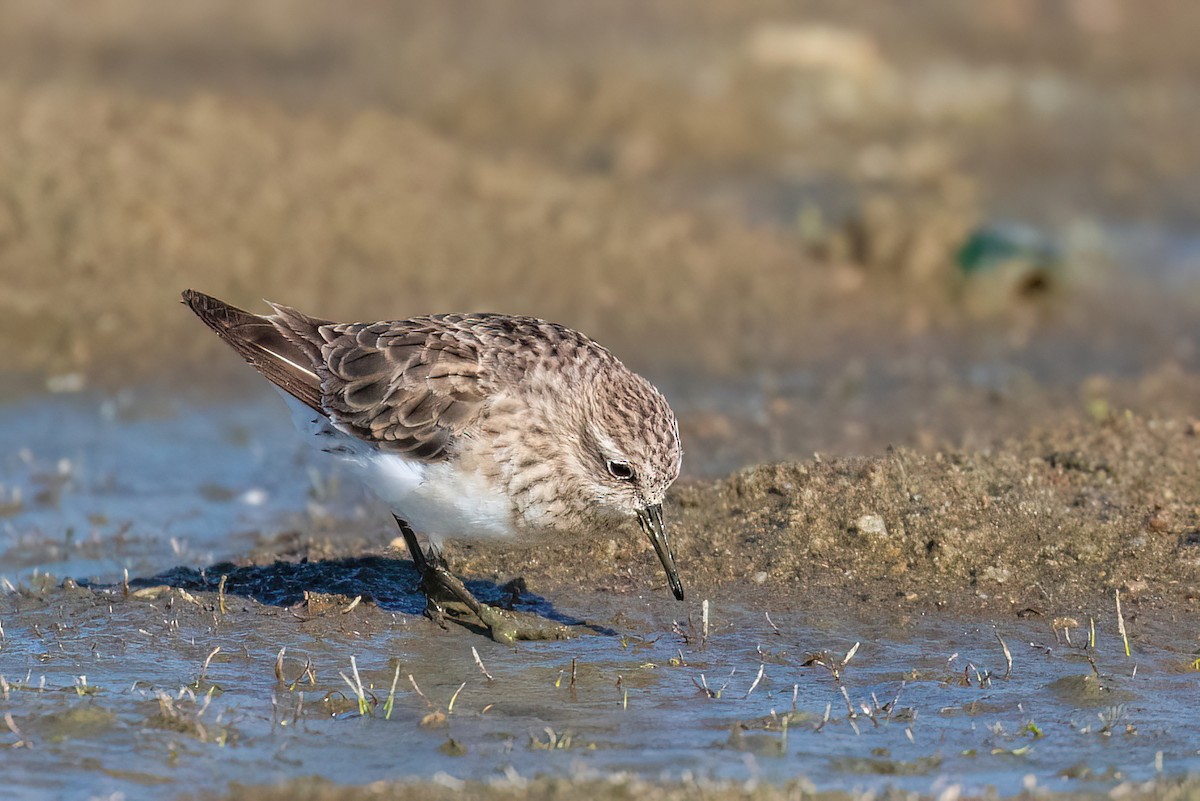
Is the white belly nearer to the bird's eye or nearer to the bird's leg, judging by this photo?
the bird's leg

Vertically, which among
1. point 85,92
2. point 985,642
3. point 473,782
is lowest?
point 473,782

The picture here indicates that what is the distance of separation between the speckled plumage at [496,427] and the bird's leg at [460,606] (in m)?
0.29

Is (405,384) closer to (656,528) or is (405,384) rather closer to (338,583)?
(338,583)

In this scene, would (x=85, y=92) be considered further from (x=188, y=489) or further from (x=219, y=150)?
(x=188, y=489)

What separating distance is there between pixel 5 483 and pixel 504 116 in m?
9.71

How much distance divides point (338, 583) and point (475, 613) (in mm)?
952

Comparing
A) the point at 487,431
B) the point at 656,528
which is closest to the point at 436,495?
the point at 487,431

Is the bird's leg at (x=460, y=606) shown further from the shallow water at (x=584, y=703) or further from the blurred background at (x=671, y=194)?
the blurred background at (x=671, y=194)

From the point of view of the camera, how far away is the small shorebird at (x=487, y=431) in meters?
7.14

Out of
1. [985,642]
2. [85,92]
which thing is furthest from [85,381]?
[985,642]

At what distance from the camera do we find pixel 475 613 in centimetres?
758

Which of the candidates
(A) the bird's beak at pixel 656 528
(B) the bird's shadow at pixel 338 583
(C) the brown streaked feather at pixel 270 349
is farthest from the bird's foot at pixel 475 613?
(C) the brown streaked feather at pixel 270 349

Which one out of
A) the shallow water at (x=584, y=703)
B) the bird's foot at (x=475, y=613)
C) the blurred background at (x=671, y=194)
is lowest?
the shallow water at (x=584, y=703)

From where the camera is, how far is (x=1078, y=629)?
7402mm
